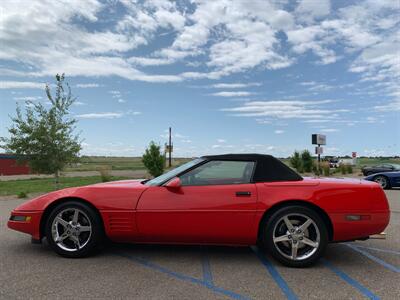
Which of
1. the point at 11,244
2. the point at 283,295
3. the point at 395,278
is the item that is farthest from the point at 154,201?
the point at 395,278

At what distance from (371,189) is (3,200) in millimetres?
11298

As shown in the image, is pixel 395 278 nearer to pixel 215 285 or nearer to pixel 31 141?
pixel 215 285

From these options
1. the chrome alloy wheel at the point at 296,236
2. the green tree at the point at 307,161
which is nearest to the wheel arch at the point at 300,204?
the chrome alloy wheel at the point at 296,236

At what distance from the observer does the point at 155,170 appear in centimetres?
2342

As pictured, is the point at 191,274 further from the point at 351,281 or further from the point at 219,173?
the point at 351,281

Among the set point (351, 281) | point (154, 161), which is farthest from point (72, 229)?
point (154, 161)

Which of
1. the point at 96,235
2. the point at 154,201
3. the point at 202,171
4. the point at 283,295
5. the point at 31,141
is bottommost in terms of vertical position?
the point at 283,295

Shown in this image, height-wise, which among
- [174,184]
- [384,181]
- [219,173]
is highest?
[219,173]

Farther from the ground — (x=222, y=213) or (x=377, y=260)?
(x=222, y=213)

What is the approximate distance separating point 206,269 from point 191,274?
0.81 ft

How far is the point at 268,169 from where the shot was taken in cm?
463

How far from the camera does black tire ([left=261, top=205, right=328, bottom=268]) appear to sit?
4301 mm

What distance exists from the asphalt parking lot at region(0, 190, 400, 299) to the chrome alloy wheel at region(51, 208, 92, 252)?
0.20 m

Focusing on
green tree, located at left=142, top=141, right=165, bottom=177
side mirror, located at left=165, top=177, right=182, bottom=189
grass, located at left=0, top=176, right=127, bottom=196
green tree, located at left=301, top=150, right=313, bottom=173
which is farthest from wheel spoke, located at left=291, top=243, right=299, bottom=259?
green tree, located at left=301, top=150, right=313, bottom=173
